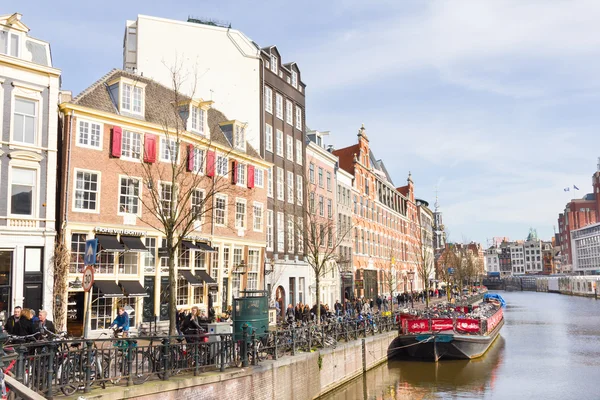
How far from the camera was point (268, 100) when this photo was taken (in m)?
39.0

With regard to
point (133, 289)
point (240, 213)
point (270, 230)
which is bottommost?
point (133, 289)

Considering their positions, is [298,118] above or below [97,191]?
above

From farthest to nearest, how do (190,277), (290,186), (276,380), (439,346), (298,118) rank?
(298,118)
(290,186)
(439,346)
(190,277)
(276,380)

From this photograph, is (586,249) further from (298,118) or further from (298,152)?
(298,152)

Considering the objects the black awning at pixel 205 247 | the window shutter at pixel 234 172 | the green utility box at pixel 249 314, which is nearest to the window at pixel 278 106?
the window shutter at pixel 234 172

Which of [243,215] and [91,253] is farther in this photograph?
[243,215]

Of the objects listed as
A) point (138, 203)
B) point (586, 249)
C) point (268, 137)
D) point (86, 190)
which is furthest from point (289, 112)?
point (586, 249)

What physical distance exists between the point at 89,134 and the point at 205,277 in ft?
31.9

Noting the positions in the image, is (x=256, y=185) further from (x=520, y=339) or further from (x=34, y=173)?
(x=520, y=339)

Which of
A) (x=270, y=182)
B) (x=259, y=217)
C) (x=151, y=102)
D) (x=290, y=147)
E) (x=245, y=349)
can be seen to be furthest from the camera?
(x=290, y=147)

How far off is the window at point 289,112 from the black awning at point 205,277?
52.5 feet

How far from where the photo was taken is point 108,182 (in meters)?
24.9

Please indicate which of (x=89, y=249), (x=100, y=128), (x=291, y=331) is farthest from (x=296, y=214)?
(x=89, y=249)

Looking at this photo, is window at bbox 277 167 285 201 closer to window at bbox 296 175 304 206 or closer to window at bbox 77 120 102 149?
window at bbox 296 175 304 206
